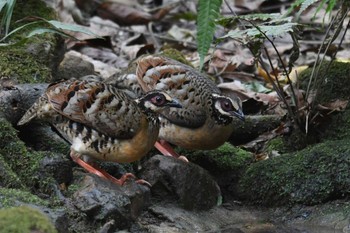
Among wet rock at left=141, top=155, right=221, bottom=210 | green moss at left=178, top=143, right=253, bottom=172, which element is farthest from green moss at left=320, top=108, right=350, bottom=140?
wet rock at left=141, top=155, right=221, bottom=210

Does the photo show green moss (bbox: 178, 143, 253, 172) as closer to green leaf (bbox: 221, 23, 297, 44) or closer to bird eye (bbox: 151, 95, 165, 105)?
bird eye (bbox: 151, 95, 165, 105)

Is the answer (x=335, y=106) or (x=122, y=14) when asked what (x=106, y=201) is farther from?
(x=122, y=14)

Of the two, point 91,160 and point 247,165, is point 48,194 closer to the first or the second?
point 91,160

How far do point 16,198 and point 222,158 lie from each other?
2.67 meters

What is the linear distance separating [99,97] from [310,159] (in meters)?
1.81

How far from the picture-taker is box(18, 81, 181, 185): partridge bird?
6.26 metres

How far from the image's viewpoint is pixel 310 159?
6.71 metres

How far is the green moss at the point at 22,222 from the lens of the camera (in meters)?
4.04

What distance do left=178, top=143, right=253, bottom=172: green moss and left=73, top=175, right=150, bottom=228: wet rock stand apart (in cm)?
150

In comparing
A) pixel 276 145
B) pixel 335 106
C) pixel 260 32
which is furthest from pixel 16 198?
pixel 335 106

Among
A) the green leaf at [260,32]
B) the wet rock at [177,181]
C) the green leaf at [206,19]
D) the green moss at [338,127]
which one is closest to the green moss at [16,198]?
the wet rock at [177,181]

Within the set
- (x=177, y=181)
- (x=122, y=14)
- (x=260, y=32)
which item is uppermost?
(x=260, y=32)

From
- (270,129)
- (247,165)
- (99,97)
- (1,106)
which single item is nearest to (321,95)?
(270,129)

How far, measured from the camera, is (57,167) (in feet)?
19.2
